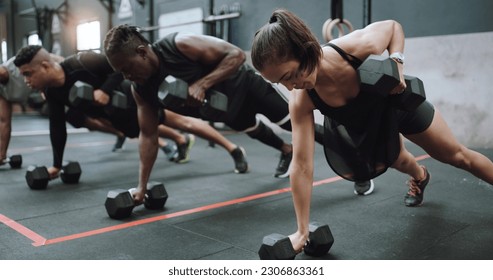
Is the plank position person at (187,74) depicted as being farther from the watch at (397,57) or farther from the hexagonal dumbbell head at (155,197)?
the watch at (397,57)

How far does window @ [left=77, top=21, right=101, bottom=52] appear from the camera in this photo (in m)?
7.86

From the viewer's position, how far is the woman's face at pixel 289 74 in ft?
3.82

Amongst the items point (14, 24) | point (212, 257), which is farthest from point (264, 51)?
point (14, 24)

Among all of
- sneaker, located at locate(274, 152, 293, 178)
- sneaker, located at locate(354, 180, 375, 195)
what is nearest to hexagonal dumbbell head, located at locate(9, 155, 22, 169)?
sneaker, located at locate(274, 152, 293, 178)

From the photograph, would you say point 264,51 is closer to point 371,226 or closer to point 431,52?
point 371,226

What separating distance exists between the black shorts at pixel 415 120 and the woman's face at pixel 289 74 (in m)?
0.47

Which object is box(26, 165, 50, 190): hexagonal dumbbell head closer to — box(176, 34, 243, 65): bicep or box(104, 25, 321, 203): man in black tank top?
box(104, 25, 321, 203): man in black tank top

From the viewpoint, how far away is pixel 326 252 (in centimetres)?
149

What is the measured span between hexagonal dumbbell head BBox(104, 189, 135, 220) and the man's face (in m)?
1.04

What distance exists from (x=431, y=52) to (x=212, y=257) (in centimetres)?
342

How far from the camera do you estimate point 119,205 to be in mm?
1911

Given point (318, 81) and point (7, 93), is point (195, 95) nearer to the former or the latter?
point (318, 81)
